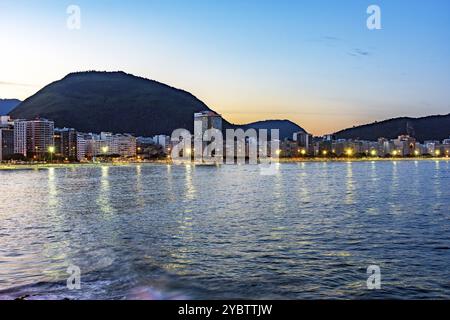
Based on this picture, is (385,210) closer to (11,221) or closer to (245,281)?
(245,281)

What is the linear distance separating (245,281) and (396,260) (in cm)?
602

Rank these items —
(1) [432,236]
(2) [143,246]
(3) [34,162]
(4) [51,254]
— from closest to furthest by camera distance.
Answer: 1. (4) [51,254]
2. (2) [143,246]
3. (1) [432,236]
4. (3) [34,162]

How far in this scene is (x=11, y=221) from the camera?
2736 cm

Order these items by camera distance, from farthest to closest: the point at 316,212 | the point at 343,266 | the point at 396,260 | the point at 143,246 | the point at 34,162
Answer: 1. the point at 34,162
2. the point at 316,212
3. the point at 143,246
4. the point at 396,260
5. the point at 343,266

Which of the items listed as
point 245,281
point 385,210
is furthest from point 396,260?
point 385,210

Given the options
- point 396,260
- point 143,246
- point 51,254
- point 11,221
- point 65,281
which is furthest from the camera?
point 11,221

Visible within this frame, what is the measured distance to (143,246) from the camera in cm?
1819

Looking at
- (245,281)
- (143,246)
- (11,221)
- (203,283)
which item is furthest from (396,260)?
(11,221)

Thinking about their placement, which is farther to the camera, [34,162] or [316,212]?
[34,162]

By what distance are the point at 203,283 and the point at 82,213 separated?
2108 centimetres
